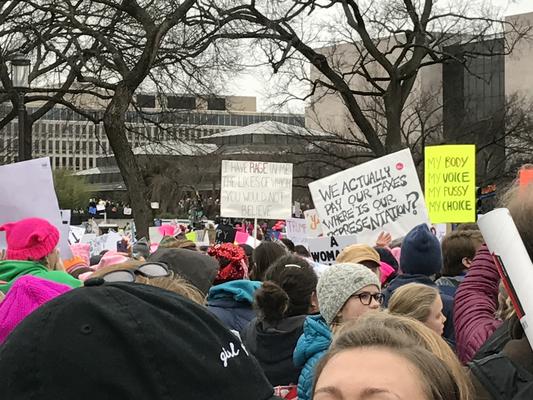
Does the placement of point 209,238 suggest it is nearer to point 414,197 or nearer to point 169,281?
point 414,197

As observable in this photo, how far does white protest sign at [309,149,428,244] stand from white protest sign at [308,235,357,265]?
2.03ft

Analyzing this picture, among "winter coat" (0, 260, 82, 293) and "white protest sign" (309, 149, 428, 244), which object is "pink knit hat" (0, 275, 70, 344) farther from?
"white protest sign" (309, 149, 428, 244)

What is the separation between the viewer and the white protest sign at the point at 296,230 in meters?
12.9

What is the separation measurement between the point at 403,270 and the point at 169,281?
1963 millimetres

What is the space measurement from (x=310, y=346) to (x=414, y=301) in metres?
0.47

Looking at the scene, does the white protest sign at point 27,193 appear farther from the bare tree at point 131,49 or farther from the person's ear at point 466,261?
the bare tree at point 131,49

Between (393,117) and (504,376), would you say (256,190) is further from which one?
(504,376)

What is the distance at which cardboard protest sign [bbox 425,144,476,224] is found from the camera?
33.2 ft

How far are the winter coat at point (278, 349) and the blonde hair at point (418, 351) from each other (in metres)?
2.75

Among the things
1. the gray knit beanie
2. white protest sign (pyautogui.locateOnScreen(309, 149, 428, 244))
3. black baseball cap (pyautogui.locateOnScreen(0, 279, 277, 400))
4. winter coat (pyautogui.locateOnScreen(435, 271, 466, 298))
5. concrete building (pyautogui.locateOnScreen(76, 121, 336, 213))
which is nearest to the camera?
black baseball cap (pyautogui.locateOnScreen(0, 279, 277, 400))

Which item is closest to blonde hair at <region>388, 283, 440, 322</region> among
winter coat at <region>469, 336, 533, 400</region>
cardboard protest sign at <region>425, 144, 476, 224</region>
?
winter coat at <region>469, 336, 533, 400</region>

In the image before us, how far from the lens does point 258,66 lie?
16.3 metres

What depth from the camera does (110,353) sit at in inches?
48.3

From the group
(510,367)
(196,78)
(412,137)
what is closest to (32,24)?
(196,78)
